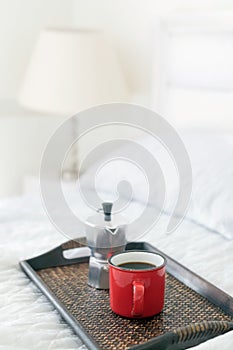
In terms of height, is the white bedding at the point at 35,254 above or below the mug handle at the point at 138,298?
below

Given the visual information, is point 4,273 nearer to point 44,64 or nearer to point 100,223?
point 100,223

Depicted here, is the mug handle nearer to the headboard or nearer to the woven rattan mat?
the woven rattan mat

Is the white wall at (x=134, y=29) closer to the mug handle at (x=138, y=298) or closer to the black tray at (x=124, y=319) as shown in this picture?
the black tray at (x=124, y=319)

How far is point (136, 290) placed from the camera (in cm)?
102

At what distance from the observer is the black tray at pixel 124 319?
958 mm

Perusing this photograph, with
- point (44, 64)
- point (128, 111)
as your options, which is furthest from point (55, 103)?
point (128, 111)

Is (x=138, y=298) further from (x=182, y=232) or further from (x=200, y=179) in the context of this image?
(x=200, y=179)

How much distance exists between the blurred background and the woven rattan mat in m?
1.06

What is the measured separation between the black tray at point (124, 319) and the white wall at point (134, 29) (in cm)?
131

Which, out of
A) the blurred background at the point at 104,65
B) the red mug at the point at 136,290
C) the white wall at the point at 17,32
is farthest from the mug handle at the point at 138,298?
the white wall at the point at 17,32

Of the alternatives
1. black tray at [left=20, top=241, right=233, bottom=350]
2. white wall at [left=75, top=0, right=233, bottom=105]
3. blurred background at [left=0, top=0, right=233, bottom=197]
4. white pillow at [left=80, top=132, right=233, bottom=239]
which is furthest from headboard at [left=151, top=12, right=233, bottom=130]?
black tray at [left=20, top=241, right=233, bottom=350]

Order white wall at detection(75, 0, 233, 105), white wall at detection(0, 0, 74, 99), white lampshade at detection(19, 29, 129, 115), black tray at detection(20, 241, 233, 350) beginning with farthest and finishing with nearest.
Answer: white wall at detection(0, 0, 74, 99), white wall at detection(75, 0, 233, 105), white lampshade at detection(19, 29, 129, 115), black tray at detection(20, 241, 233, 350)

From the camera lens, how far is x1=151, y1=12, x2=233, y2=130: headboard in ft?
6.97

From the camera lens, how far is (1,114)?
8.66 feet
